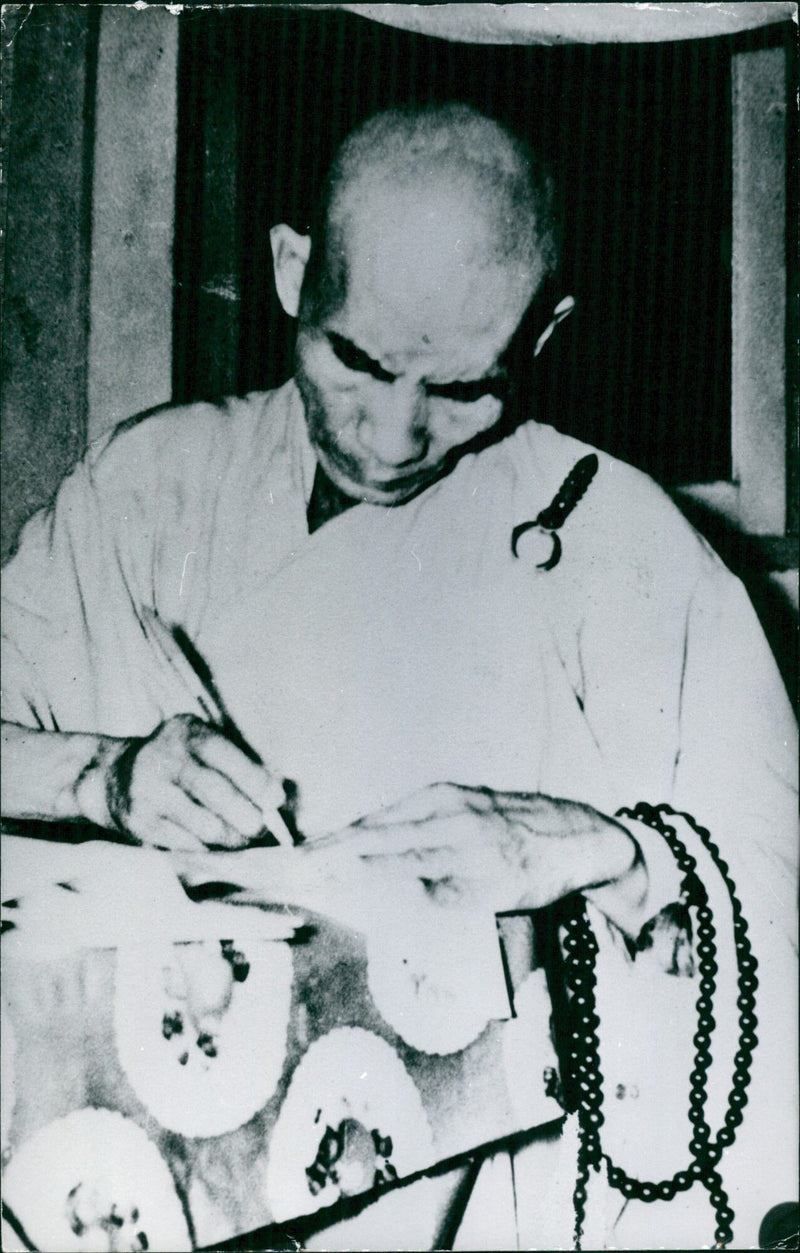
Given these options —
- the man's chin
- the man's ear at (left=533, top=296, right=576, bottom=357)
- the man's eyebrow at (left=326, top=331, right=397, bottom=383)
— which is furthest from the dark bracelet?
the man's ear at (left=533, top=296, right=576, bottom=357)

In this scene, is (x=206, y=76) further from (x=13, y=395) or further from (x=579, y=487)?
(x=579, y=487)

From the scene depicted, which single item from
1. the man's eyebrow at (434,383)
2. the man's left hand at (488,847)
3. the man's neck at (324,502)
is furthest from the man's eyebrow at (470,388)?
the man's left hand at (488,847)

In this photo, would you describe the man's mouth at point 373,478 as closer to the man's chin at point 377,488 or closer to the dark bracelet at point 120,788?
the man's chin at point 377,488

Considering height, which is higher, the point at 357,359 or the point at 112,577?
the point at 357,359

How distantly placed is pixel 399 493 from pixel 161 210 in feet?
1.24

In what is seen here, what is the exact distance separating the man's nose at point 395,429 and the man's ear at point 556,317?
0.14 metres

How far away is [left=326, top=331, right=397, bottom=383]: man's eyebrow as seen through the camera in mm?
1075

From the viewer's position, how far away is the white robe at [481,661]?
1.05 metres

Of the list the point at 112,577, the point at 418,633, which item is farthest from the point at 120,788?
the point at 418,633

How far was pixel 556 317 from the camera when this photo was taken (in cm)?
111

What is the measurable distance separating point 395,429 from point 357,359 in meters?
0.08

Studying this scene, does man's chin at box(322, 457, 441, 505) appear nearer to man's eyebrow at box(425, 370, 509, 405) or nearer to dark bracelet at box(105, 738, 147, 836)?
man's eyebrow at box(425, 370, 509, 405)

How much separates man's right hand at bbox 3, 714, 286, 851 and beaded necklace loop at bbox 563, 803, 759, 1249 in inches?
13.3

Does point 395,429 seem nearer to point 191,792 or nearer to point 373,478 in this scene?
point 373,478
